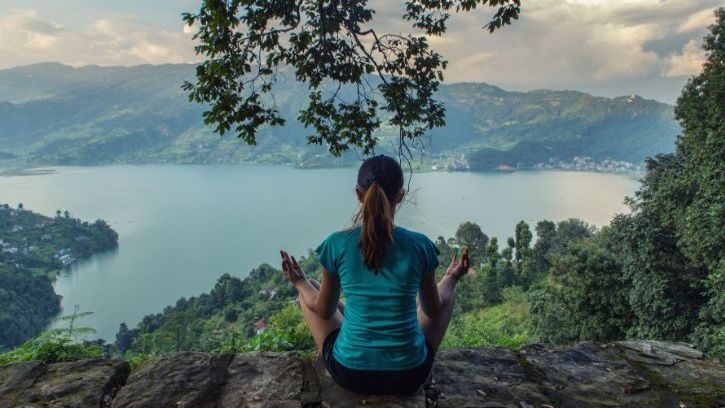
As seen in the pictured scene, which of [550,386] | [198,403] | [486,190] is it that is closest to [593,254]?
[550,386]

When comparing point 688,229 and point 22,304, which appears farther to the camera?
point 22,304

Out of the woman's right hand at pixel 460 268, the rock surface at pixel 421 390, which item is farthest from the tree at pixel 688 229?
the woman's right hand at pixel 460 268

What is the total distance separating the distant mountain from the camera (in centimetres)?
13200

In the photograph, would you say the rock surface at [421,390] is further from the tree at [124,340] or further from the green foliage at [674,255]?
the tree at [124,340]

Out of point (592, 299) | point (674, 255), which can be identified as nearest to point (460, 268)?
point (674, 255)

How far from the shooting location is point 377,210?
1663 mm

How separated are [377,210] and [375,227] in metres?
0.07

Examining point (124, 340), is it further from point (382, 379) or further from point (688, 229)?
point (382, 379)

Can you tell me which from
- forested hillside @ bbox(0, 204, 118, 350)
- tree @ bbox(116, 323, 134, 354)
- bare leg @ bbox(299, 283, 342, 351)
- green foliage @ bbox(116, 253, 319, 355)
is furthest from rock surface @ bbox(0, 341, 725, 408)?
forested hillside @ bbox(0, 204, 118, 350)

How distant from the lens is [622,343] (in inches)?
93.7

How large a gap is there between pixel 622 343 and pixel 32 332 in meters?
39.3

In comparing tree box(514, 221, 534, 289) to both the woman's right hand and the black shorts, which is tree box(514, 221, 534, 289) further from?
the black shorts

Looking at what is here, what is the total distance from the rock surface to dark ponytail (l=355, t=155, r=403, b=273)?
607mm

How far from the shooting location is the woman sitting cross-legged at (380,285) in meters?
1.68
